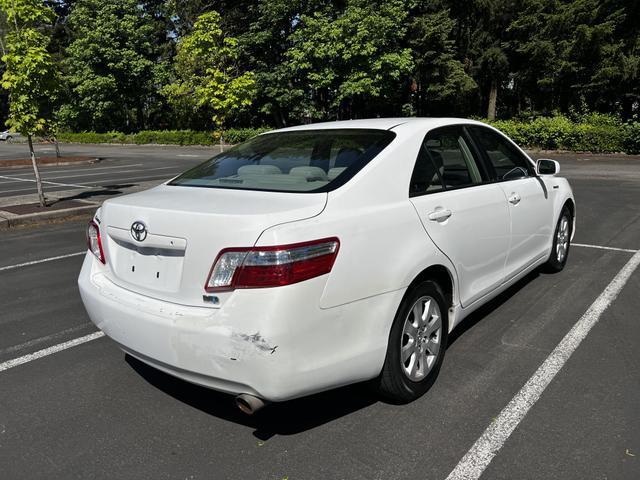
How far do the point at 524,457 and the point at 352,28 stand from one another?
34439 millimetres

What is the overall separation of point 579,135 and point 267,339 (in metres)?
24.7

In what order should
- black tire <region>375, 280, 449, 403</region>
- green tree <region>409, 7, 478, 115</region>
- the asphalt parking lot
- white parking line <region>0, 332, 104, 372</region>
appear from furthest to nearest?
green tree <region>409, 7, 478, 115</region>
white parking line <region>0, 332, 104, 372</region>
black tire <region>375, 280, 449, 403</region>
the asphalt parking lot

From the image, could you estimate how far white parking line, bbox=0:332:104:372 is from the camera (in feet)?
12.4

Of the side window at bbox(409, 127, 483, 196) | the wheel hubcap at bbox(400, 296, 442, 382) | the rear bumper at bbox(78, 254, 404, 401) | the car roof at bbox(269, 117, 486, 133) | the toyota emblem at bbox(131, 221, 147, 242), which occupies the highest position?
the car roof at bbox(269, 117, 486, 133)

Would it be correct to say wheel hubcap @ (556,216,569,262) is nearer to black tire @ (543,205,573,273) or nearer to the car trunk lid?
black tire @ (543,205,573,273)

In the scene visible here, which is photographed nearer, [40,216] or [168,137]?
[40,216]

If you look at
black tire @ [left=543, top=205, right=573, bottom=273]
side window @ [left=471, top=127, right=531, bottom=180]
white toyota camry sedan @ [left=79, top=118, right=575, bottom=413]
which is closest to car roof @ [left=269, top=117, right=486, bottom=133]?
white toyota camry sedan @ [left=79, top=118, right=575, bottom=413]

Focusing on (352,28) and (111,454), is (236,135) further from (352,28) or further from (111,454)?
(111,454)

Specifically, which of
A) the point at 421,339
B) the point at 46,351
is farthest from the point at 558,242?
the point at 46,351

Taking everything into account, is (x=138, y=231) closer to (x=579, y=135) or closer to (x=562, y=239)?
(x=562, y=239)

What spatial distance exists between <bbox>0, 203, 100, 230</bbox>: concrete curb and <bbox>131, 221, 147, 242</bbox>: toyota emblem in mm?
7524

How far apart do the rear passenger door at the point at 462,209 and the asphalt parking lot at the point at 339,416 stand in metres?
0.56

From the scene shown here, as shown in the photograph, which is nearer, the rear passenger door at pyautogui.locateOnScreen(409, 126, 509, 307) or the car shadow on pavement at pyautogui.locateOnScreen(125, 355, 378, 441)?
the car shadow on pavement at pyautogui.locateOnScreen(125, 355, 378, 441)

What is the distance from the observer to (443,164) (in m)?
3.53
